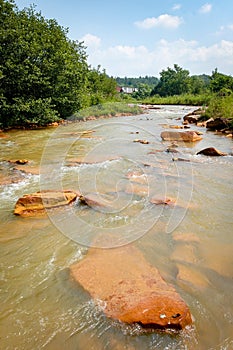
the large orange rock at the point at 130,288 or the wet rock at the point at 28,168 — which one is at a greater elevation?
the wet rock at the point at 28,168

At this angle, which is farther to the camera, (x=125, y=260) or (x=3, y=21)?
(x=3, y=21)

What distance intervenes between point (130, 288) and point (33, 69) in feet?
50.7

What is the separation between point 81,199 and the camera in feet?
17.2

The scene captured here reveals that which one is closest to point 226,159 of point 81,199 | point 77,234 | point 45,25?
point 81,199

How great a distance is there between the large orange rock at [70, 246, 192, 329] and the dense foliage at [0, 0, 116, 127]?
44.2ft

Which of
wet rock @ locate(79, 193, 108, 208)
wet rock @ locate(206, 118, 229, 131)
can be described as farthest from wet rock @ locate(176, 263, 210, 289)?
wet rock @ locate(206, 118, 229, 131)

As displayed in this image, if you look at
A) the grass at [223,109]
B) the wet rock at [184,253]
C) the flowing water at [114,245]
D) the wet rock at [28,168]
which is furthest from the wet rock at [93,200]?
the grass at [223,109]

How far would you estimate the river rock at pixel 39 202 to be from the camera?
4.64 metres

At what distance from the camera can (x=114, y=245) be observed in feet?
12.3

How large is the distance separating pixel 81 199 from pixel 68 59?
622 inches

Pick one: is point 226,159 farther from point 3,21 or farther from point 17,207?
point 3,21

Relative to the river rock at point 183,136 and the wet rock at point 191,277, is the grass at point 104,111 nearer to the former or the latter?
the river rock at point 183,136

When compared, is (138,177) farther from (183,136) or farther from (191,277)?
(183,136)

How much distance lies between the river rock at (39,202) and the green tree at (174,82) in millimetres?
69039
